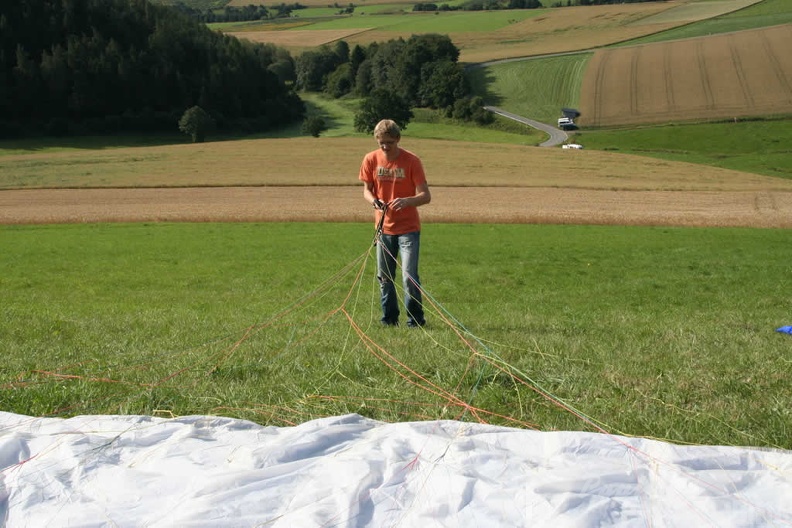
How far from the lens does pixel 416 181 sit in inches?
316

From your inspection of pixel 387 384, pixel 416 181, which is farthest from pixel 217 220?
pixel 387 384

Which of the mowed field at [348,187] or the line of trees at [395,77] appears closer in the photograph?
the mowed field at [348,187]

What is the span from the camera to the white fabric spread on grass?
3.50 meters

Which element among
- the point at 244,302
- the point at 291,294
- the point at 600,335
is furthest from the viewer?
the point at 291,294

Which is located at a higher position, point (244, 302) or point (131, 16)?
point (131, 16)

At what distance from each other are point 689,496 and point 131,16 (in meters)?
81.3

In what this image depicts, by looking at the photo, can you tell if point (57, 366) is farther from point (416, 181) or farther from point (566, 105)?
point (566, 105)

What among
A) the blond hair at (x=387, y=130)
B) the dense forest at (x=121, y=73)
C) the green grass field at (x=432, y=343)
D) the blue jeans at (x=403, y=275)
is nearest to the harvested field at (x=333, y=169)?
the dense forest at (x=121, y=73)

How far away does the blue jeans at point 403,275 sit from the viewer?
26.9 ft

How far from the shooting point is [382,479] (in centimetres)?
387

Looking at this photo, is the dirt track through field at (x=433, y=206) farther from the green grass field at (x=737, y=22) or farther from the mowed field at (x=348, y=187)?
the green grass field at (x=737, y=22)

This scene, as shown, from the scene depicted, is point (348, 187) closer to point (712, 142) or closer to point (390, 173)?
point (390, 173)

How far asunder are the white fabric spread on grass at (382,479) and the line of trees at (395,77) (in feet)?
213

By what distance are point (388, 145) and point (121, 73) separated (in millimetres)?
67074
